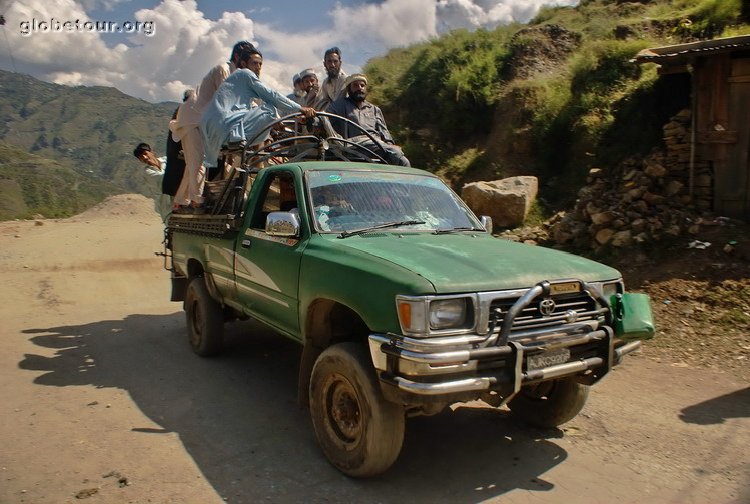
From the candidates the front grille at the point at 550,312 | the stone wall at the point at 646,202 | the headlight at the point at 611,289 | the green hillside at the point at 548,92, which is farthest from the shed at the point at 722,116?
the front grille at the point at 550,312

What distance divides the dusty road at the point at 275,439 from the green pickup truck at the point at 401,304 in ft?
1.14

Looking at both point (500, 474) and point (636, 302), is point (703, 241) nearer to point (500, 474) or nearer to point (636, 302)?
point (636, 302)

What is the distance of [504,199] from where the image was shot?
10648mm

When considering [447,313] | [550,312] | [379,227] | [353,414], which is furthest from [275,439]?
[550,312]

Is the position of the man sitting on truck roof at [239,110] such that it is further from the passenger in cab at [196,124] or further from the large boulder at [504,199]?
the large boulder at [504,199]

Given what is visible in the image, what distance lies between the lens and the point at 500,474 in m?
3.59

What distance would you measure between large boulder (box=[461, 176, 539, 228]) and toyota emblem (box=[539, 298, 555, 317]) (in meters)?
7.53

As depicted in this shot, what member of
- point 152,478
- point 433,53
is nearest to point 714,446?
point 152,478

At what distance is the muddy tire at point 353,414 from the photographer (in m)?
3.23

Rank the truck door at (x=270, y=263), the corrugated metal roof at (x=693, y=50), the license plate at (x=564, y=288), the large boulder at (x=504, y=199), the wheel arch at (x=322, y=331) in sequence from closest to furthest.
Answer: the license plate at (x=564, y=288) < the wheel arch at (x=322, y=331) < the truck door at (x=270, y=263) < the corrugated metal roof at (x=693, y=50) < the large boulder at (x=504, y=199)

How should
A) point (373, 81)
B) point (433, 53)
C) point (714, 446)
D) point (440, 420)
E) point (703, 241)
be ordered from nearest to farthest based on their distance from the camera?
point (714, 446) → point (440, 420) → point (703, 241) → point (433, 53) → point (373, 81)

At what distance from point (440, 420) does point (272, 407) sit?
55.3 inches

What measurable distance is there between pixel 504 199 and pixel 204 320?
6551 millimetres

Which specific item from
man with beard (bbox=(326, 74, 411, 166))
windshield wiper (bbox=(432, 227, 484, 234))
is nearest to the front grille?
windshield wiper (bbox=(432, 227, 484, 234))
